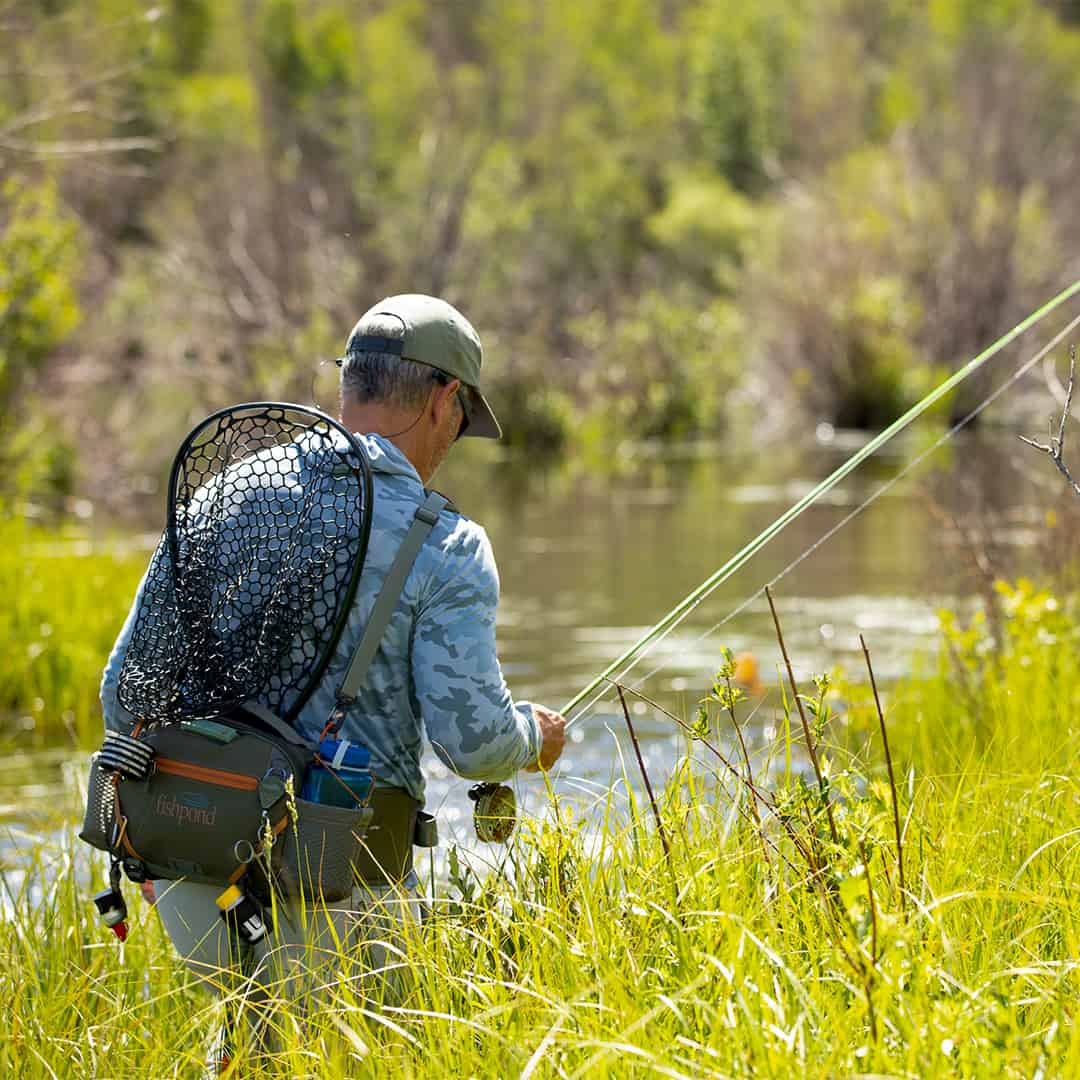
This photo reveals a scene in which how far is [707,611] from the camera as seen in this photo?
1145 centimetres

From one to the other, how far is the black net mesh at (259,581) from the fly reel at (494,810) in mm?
411

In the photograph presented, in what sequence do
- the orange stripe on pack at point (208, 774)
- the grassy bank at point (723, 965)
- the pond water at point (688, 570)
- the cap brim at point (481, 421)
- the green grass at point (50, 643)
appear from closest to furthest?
1. the grassy bank at point (723, 965)
2. the orange stripe on pack at point (208, 774)
3. the cap brim at point (481, 421)
4. the pond water at point (688, 570)
5. the green grass at point (50, 643)

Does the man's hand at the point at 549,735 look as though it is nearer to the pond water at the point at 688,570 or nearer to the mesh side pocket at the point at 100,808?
the pond water at the point at 688,570

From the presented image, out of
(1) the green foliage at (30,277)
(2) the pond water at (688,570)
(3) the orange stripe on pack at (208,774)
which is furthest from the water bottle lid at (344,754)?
(1) the green foliage at (30,277)

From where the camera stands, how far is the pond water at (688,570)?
23.3 ft

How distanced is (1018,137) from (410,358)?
2903 cm

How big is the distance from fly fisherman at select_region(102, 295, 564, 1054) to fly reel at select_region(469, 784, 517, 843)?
0.30ft

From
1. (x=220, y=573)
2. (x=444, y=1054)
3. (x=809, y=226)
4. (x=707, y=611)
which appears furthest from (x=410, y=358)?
(x=809, y=226)

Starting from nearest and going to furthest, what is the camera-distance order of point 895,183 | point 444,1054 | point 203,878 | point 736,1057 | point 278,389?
point 736,1057 < point 444,1054 < point 203,878 < point 278,389 < point 895,183

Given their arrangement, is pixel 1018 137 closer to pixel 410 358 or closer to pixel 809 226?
pixel 809 226

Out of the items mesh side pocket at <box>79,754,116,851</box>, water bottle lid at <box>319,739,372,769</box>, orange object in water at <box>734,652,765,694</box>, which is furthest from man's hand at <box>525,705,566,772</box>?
orange object in water at <box>734,652,765,694</box>

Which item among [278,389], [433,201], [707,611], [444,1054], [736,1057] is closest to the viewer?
[736,1057]

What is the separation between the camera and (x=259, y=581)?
122 inches

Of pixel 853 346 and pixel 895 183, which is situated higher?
pixel 895 183
